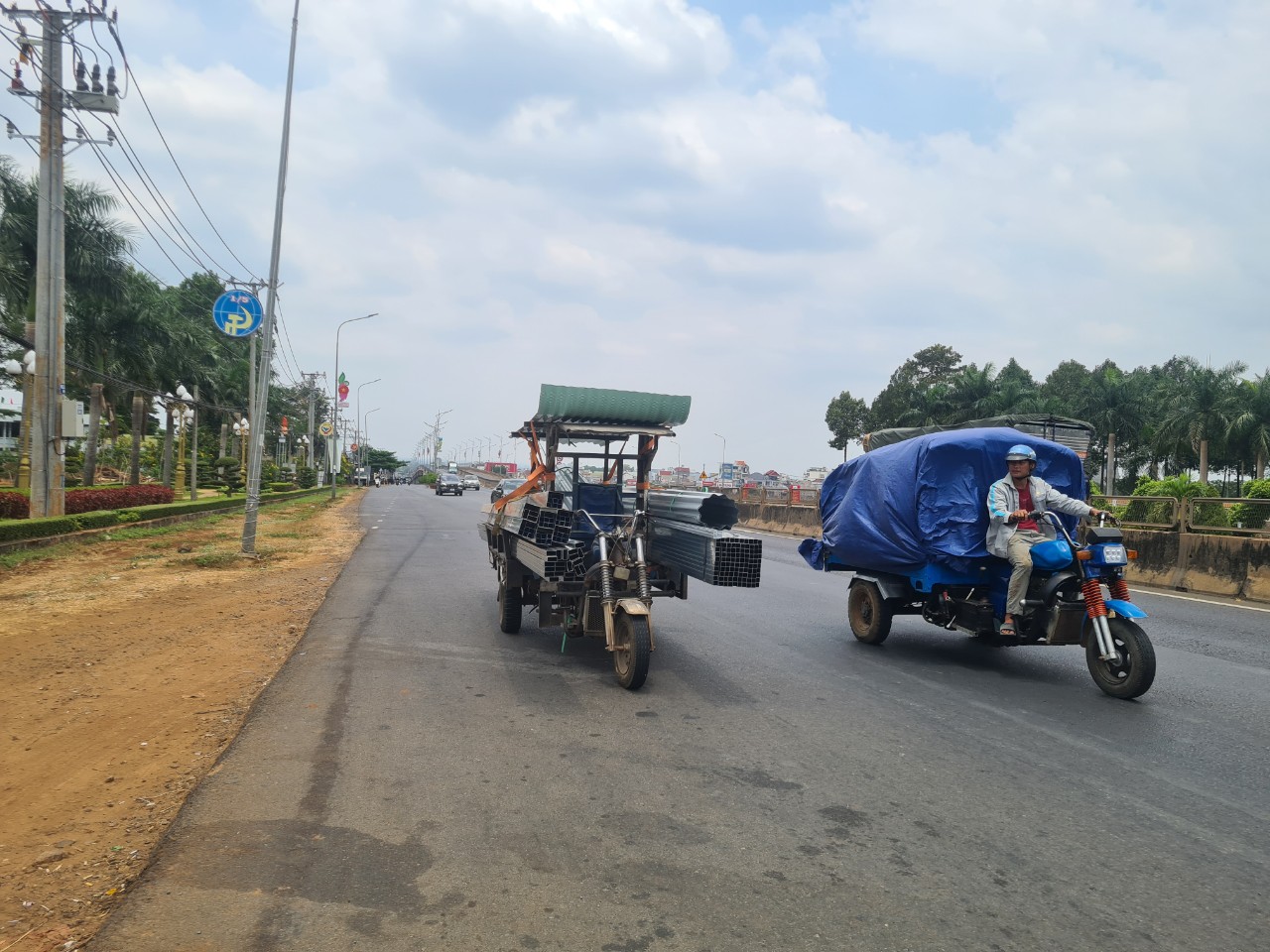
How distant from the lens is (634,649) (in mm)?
6668

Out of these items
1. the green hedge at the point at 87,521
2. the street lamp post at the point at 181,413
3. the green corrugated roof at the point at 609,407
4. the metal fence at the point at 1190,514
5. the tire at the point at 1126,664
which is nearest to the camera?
the tire at the point at 1126,664

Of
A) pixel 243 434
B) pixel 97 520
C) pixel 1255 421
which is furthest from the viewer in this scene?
→ pixel 1255 421

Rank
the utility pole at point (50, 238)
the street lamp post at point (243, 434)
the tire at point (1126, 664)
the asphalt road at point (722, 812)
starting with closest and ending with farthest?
the asphalt road at point (722, 812) < the tire at point (1126, 664) < the utility pole at point (50, 238) < the street lamp post at point (243, 434)

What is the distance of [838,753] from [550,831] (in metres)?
2.00

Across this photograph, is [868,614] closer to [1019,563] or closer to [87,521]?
[1019,563]

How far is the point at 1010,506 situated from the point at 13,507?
20246mm

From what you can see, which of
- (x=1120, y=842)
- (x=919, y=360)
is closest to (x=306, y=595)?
(x=1120, y=842)

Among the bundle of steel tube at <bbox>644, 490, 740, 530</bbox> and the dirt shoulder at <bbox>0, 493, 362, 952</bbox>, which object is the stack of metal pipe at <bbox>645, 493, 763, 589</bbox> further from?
the dirt shoulder at <bbox>0, 493, 362, 952</bbox>

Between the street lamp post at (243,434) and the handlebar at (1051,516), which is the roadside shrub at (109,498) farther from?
the handlebar at (1051,516)

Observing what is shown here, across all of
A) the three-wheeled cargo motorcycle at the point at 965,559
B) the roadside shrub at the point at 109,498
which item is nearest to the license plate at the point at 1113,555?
the three-wheeled cargo motorcycle at the point at 965,559

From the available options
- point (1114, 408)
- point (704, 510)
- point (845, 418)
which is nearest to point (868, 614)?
point (704, 510)

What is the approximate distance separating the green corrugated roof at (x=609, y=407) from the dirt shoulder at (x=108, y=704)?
3.30 metres

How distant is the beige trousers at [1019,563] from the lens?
23.1ft

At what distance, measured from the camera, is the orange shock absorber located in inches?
262
